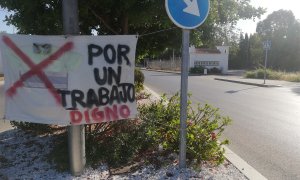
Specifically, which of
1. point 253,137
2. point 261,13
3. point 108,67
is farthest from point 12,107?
point 261,13

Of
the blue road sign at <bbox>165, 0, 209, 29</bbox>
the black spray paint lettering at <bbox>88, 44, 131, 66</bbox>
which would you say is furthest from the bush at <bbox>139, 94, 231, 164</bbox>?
the blue road sign at <bbox>165, 0, 209, 29</bbox>

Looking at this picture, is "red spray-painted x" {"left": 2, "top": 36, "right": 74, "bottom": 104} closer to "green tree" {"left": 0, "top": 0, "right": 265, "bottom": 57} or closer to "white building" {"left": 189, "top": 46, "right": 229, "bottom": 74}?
"green tree" {"left": 0, "top": 0, "right": 265, "bottom": 57}

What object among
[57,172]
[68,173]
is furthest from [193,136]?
[57,172]

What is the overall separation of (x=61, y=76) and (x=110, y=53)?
2.03ft

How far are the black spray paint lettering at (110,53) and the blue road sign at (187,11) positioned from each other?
0.66 meters

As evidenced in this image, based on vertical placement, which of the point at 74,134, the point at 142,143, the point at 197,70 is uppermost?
the point at 74,134

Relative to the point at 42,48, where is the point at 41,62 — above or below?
below

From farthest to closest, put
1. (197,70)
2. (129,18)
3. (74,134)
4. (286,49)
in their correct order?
(286,49) → (197,70) → (129,18) → (74,134)

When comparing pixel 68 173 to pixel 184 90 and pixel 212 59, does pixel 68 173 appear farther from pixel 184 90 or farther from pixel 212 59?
pixel 212 59

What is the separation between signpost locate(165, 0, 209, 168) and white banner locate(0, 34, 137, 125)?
55 cm

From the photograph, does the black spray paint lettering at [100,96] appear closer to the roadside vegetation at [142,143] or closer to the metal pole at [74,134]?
the metal pole at [74,134]

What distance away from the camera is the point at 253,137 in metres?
7.53

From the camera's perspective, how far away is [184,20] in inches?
167

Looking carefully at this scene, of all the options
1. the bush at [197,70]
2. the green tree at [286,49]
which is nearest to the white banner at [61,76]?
the bush at [197,70]
